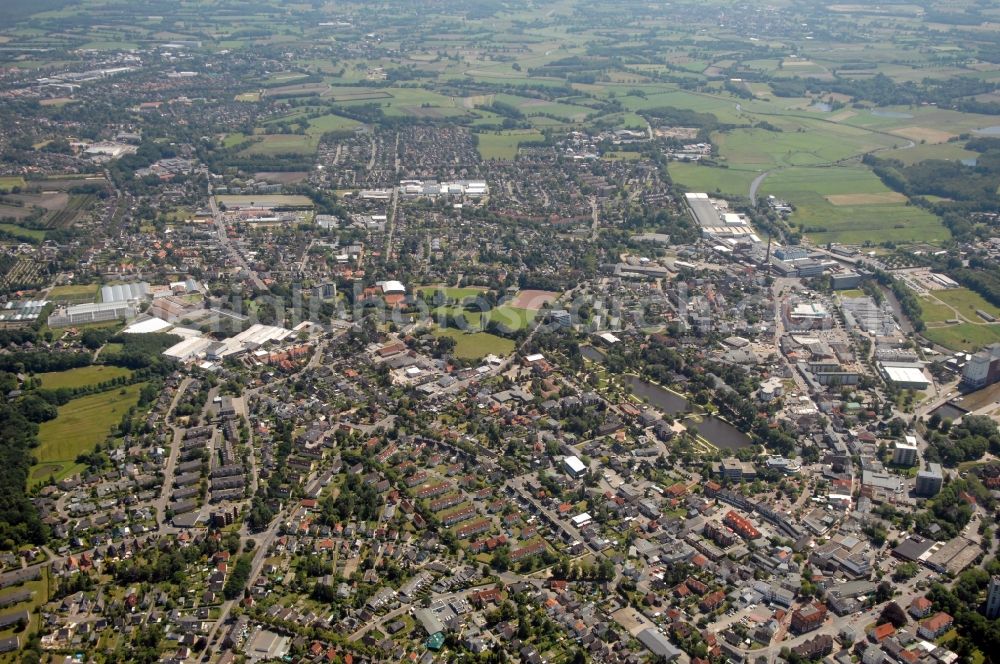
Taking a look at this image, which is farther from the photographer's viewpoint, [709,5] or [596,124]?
[709,5]

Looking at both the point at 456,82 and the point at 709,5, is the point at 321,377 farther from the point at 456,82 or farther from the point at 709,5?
the point at 709,5

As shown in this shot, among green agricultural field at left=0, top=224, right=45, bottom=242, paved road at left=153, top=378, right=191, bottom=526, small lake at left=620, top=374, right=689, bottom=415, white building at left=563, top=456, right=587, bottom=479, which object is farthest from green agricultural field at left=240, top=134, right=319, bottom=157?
white building at left=563, top=456, right=587, bottom=479

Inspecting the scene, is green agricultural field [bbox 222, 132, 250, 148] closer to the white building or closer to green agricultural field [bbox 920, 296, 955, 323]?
the white building

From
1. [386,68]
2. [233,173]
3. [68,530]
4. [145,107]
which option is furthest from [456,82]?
[68,530]

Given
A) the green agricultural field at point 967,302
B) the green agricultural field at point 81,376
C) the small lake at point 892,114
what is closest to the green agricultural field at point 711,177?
the green agricultural field at point 967,302

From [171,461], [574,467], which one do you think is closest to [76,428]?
[171,461]

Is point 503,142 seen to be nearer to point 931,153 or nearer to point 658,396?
point 931,153
